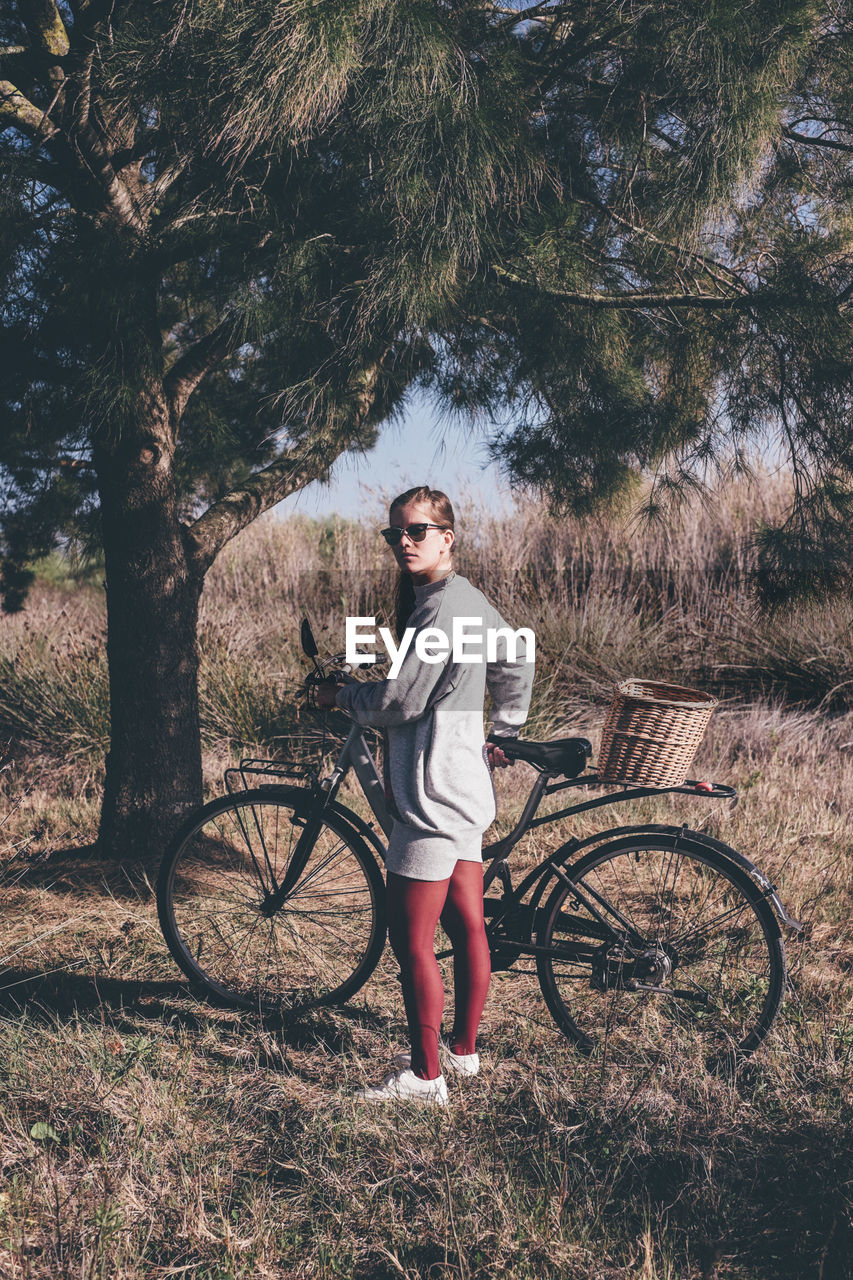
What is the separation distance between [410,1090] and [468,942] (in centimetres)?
42

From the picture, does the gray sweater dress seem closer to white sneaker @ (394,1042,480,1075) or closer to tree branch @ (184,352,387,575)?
white sneaker @ (394,1042,480,1075)

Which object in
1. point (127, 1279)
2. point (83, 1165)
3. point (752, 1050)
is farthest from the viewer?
point (752, 1050)

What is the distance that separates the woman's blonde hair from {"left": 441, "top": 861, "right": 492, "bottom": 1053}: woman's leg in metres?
0.71

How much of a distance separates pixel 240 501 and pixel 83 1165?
10.5ft

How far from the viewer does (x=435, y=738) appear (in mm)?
2521

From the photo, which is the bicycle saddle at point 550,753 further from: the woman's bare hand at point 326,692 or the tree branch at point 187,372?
the tree branch at point 187,372

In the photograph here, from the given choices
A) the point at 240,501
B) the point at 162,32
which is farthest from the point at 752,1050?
the point at 162,32

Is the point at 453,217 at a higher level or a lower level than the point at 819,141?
lower

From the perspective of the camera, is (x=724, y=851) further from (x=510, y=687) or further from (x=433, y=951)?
(x=433, y=951)

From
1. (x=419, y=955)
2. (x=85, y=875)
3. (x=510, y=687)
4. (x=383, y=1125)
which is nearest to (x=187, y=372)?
(x=85, y=875)

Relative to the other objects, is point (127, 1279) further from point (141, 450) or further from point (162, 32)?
point (162, 32)

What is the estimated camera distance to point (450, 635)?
2.49 meters

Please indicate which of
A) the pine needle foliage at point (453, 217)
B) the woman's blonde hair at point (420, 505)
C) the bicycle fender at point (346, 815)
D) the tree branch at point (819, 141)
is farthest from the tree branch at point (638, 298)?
the bicycle fender at point (346, 815)

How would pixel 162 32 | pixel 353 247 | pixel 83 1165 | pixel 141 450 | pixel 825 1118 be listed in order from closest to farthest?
pixel 83 1165, pixel 825 1118, pixel 162 32, pixel 353 247, pixel 141 450
